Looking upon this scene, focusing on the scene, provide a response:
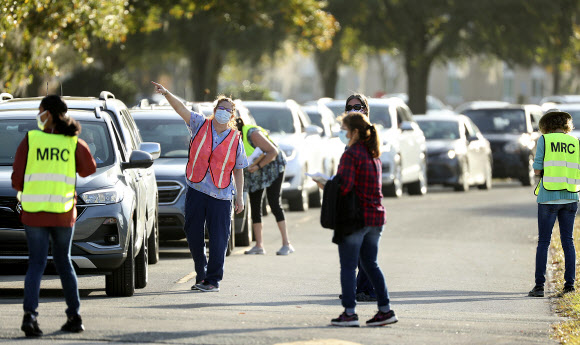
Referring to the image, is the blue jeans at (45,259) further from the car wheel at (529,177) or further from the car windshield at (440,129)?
the car wheel at (529,177)

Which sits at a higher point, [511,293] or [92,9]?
[92,9]

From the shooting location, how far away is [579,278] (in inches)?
516

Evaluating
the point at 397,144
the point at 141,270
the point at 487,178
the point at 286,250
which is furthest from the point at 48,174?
the point at 487,178

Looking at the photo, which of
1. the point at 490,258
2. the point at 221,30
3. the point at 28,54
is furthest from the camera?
the point at 221,30

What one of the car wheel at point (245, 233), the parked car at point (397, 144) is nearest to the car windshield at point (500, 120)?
the parked car at point (397, 144)

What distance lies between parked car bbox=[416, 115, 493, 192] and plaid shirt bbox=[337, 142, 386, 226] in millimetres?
→ 18999

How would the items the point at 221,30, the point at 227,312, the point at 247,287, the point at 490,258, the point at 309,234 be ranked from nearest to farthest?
1. the point at 227,312
2. the point at 247,287
3. the point at 490,258
4. the point at 309,234
5. the point at 221,30

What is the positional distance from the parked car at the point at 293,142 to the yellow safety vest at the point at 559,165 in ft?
29.3

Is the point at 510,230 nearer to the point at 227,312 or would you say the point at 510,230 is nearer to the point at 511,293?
the point at 511,293

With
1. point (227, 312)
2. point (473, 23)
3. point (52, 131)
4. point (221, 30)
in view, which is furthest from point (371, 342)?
point (473, 23)

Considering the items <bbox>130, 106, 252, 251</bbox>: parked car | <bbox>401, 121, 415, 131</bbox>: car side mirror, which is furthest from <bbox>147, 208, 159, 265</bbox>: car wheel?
<bbox>401, 121, 415, 131</bbox>: car side mirror

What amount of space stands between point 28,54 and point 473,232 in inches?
295

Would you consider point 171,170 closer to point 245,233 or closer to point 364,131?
point 245,233

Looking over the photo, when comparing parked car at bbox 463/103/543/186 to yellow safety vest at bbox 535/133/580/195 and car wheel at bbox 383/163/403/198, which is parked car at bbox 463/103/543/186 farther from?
yellow safety vest at bbox 535/133/580/195
